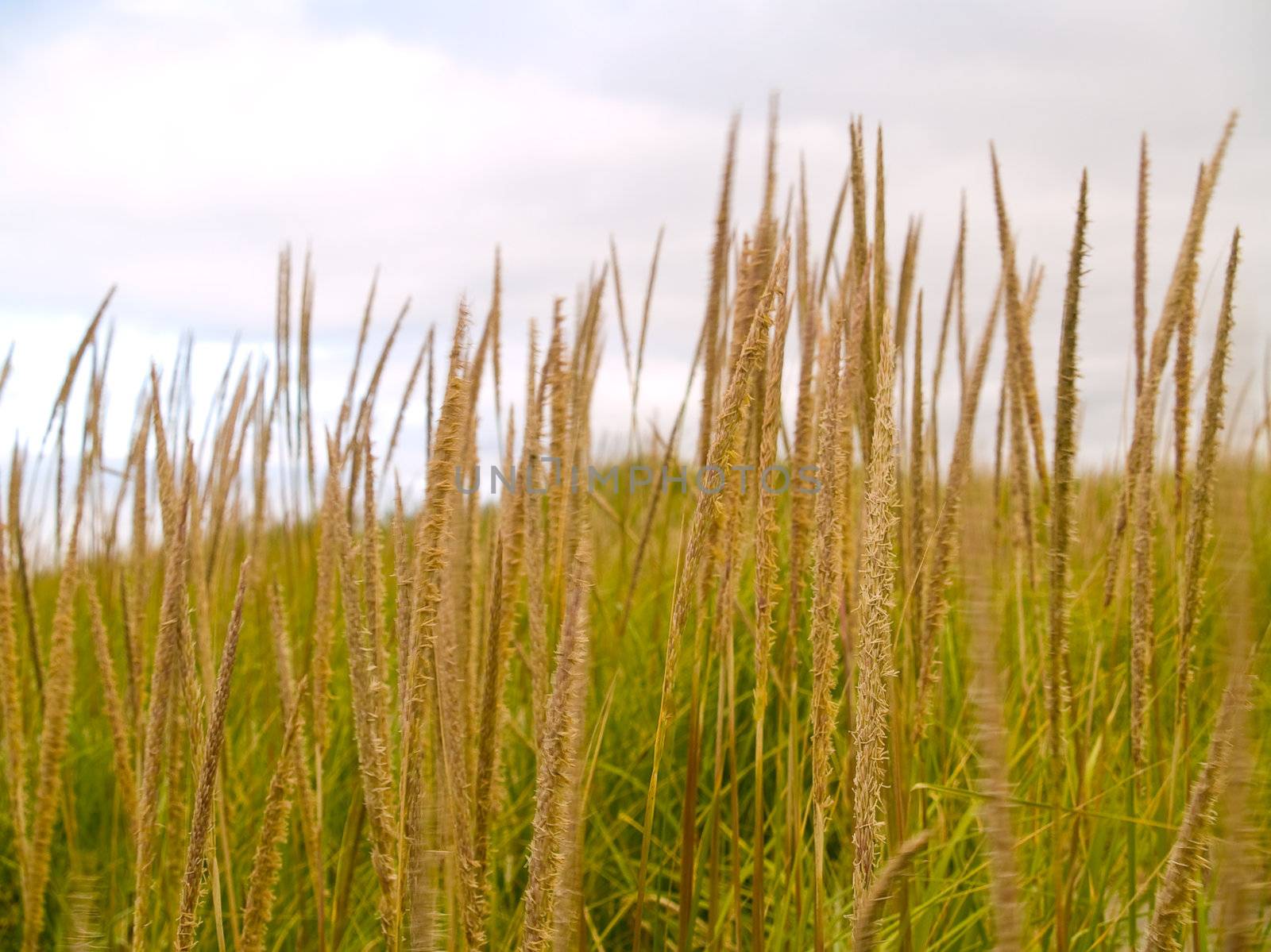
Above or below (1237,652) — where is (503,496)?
above

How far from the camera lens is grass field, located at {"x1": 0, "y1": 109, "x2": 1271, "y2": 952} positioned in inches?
27.4

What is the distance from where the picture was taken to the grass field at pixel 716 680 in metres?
0.69

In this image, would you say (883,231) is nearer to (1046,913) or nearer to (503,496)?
(503,496)

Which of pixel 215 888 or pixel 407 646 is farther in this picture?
pixel 215 888

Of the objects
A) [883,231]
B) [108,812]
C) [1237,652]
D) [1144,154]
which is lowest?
[108,812]

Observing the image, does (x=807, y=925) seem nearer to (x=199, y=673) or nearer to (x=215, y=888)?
(x=215, y=888)

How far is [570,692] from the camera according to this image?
677 mm

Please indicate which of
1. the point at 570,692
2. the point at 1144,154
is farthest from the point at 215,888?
the point at 1144,154

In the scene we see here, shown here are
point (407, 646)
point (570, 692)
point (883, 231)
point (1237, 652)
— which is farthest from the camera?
point (883, 231)

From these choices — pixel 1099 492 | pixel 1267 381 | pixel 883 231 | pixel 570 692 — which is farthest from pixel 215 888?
pixel 1099 492

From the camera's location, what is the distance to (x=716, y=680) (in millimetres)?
1965

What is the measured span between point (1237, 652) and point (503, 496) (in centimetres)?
67

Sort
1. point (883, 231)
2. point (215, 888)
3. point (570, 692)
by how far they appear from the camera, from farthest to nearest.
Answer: point (215, 888), point (883, 231), point (570, 692)

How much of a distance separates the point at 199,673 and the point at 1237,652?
4.33 ft
